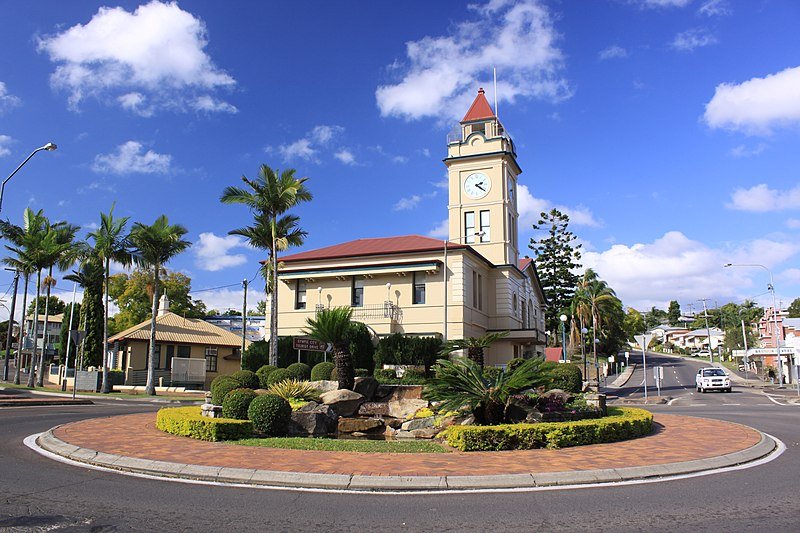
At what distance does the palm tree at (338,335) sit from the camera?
2049cm

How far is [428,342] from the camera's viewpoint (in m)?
33.0

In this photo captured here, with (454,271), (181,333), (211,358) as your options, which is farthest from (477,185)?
(211,358)

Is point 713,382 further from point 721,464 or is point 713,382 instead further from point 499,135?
point 721,464

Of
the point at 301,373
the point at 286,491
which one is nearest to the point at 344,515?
the point at 286,491

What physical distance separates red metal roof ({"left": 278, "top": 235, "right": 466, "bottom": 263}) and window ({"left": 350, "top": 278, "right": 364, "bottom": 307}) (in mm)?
1771

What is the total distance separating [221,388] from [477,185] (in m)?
28.1

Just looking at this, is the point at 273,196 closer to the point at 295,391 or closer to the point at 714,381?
the point at 295,391

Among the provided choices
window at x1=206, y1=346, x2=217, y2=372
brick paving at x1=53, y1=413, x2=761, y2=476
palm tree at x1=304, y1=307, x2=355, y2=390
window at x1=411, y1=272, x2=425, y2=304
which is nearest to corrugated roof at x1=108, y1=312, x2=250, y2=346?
window at x1=206, y1=346, x2=217, y2=372

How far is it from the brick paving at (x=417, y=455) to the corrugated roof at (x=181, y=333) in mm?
32435

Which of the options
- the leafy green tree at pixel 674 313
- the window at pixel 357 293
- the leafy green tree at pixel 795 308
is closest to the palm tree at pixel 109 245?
the window at pixel 357 293

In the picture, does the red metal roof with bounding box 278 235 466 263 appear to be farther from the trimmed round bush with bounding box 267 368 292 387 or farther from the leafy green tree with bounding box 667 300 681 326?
the leafy green tree with bounding box 667 300 681 326

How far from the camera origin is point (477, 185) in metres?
42.7

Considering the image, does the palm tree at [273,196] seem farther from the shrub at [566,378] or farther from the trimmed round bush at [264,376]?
the shrub at [566,378]

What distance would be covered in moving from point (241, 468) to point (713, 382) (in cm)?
3647
